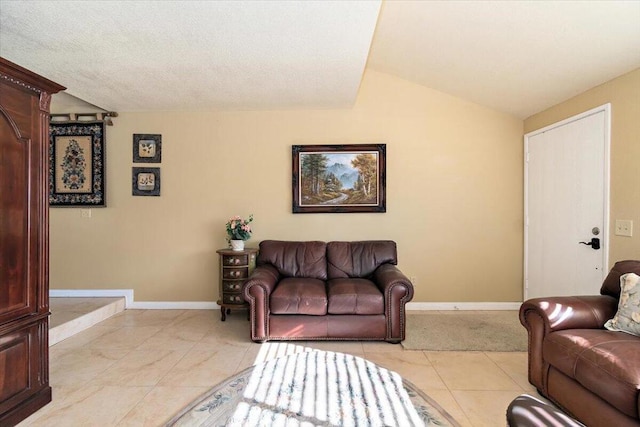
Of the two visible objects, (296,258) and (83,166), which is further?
Answer: (83,166)

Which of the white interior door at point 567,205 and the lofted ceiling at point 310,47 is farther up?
the lofted ceiling at point 310,47

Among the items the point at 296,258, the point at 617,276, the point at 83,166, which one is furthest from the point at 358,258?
the point at 83,166

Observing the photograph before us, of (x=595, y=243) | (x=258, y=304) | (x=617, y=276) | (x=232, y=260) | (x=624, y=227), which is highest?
(x=624, y=227)

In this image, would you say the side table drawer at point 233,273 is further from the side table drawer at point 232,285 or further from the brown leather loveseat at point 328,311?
the brown leather loveseat at point 328,311

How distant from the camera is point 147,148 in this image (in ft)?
13.5

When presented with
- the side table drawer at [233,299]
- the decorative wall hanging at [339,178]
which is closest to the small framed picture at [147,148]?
the decorative wall hanging at [339,178]

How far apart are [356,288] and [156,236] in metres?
2.71

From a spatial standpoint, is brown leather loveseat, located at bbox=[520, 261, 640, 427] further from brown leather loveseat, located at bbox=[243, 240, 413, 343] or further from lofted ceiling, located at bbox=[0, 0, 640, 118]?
lofted ceiling, located at bbox=[0, 0, 640, 118]

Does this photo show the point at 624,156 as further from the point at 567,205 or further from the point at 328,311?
the point at 328,311

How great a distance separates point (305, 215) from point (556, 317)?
272 centimetres

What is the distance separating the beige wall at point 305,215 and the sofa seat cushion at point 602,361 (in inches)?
81.7

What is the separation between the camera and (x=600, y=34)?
7.70ft

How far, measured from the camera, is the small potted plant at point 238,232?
12.1ft

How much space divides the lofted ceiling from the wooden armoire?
0.65 m
